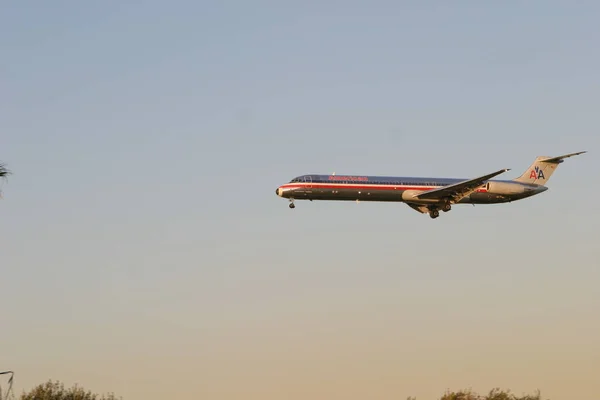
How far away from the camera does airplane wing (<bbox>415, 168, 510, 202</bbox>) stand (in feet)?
323

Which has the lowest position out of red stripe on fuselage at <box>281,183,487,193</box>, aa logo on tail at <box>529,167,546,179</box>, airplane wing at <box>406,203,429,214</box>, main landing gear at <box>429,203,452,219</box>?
main landing gear at <box>429,203,452,219</box>

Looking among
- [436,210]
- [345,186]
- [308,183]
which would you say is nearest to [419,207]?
[436,210]

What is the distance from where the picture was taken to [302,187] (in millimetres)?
97688

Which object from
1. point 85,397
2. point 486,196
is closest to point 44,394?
point 85,397

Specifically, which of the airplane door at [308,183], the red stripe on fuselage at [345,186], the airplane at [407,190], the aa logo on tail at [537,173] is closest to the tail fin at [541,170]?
the aa logo on tail at [537,173]

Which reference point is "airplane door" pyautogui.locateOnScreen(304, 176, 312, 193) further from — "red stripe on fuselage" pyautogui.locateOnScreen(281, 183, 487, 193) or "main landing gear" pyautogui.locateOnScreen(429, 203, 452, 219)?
"main landing gear" pyautogui.locateOnScreen(429, 203, 452, 219)

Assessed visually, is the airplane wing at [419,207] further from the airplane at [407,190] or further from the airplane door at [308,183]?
the airplane door at [308,183]

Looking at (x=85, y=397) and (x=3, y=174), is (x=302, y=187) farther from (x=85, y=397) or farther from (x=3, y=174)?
(x=3, y=174)

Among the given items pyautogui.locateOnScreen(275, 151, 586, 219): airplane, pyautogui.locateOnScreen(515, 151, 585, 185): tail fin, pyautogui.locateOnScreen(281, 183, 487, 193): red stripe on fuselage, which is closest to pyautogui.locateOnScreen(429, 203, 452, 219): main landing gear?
pyautogui.locateOnScreen(275, 151, 586, 219): airplane

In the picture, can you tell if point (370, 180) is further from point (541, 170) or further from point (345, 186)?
point (541, 170)

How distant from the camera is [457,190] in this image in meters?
99.9

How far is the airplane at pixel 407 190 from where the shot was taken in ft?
321

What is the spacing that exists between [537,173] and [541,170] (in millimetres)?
698

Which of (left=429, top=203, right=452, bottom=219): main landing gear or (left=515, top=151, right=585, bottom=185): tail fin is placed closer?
(left=429, top=203, right=452, bottom=219): main landing gear
